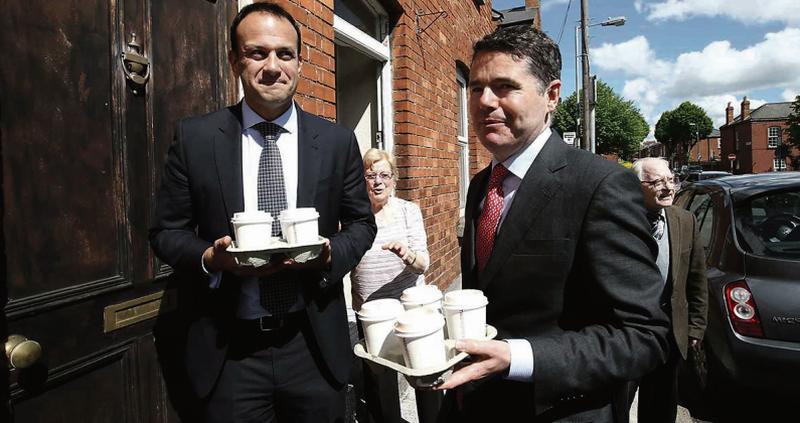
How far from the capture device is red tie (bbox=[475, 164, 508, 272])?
1501mm

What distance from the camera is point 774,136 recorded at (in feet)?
212

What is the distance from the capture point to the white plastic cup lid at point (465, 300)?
123 cm

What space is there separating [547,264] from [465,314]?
0.27 m

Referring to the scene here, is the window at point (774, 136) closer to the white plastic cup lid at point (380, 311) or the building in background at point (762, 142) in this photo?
the building in background at point (762, 142)

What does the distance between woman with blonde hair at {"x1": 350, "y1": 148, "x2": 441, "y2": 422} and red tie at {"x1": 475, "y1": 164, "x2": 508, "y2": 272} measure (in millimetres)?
1247

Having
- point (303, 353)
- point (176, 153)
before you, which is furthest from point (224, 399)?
point (176, 153)

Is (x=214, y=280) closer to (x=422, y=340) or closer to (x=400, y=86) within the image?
(x=422, y=340)

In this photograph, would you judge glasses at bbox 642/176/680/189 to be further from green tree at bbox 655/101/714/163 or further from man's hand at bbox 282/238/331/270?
green tree at bbox 655/101/714/163

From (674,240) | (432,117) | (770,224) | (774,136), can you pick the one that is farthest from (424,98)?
(774,136)

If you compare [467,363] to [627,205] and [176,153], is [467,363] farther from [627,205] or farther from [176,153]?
[176,153]

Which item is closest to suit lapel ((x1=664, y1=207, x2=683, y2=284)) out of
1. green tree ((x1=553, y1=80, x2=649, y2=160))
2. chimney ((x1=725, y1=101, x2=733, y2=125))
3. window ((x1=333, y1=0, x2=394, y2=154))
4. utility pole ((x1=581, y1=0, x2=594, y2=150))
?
window ((x1=333, y1=0, x2=394, y2=154))

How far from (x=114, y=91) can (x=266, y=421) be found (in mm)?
1414

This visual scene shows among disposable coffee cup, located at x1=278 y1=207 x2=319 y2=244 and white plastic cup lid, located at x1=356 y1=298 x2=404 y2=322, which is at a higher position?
disposable coffee cup, located at x1=278 y1=207 x2=319 y2=244

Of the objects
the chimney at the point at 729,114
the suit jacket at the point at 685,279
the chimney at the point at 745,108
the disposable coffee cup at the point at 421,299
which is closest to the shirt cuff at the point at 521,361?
the disposable coffee cup at the point at 421,299
